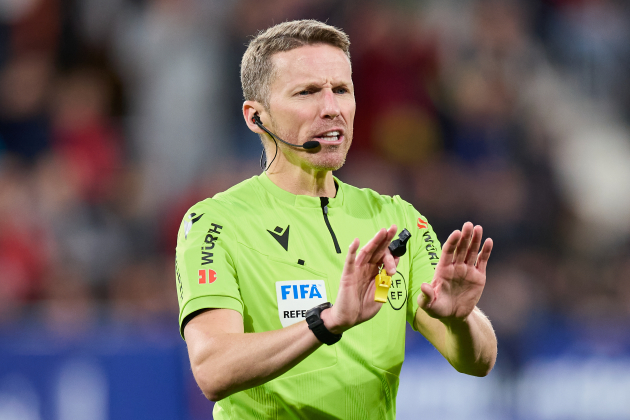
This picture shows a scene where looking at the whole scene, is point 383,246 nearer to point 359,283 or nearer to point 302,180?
point 359,283

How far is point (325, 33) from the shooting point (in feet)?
12.8

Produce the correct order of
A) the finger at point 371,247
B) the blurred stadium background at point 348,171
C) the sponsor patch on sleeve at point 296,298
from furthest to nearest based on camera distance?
the blurred stadium background at point 348,171 → the sponsor patch on sleeve at point 296,298 → the finger at point 371,247

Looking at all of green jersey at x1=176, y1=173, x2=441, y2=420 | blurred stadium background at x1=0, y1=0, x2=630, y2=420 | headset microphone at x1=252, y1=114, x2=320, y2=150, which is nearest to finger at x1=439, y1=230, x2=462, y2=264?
green jersey at x1=176, y1=173, x2=441, y2=420

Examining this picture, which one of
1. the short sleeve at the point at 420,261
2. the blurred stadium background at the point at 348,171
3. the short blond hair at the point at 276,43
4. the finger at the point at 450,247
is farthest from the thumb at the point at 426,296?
the blurred stadium background at the point at 348,171

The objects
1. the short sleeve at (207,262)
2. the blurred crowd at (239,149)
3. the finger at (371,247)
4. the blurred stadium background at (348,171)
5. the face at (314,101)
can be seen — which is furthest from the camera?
the blurred crowd at (239,149)

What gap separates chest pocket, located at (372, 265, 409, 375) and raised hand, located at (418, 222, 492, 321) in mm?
388

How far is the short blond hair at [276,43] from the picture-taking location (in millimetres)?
3880

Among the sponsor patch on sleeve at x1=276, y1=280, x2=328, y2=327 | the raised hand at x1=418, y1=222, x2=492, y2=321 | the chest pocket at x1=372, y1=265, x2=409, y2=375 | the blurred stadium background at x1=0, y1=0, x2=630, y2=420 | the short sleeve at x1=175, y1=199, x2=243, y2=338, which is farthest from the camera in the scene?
the blurred stadium background at x1=0, y1=0, x2=630, y2=420

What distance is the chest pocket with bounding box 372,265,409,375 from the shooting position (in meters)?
3.69

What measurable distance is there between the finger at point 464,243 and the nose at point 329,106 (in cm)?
85

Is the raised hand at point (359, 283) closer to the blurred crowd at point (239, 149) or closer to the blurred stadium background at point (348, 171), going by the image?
the blurred stadium background at point (348, 171)

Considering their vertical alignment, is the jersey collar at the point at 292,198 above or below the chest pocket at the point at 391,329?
above

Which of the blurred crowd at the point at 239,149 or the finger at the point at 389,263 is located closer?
the finger at the point at 389,263

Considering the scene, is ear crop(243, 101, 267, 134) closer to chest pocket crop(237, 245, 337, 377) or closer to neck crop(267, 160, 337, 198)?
neck crop(267, 160, 337, 198)
